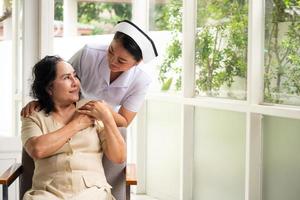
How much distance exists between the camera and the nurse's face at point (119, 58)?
2729 mm

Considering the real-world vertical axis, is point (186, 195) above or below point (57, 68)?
below

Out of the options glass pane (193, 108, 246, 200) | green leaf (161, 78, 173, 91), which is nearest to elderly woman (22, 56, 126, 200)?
glass pane (193, 108, 246, 200)

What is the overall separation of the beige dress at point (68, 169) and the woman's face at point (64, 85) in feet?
0.38

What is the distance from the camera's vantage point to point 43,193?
2.54 metres

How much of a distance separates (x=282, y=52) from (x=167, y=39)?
156 cm

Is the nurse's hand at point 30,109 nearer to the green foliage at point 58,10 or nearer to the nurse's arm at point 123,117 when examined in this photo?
the nurse's arm at point 123,117

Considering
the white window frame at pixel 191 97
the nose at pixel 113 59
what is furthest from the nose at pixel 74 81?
the white window frame at pixel 191 97

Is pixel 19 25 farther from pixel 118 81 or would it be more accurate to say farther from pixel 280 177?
pixel 280 177

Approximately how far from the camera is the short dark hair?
267 cm

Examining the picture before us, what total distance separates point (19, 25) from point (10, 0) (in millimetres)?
191

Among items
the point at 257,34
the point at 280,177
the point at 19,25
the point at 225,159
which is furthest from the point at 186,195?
the point at 19,25

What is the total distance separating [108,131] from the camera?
2.64 m

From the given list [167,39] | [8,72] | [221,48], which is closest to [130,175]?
[221,48]

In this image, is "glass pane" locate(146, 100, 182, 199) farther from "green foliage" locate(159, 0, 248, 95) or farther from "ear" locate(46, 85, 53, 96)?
"ear" locate(46, 85, 53, 96)
